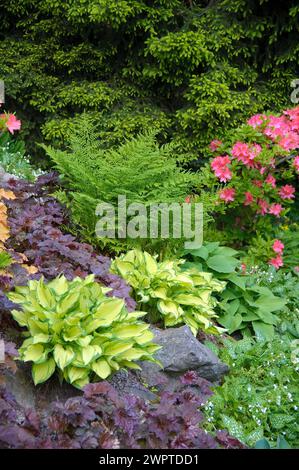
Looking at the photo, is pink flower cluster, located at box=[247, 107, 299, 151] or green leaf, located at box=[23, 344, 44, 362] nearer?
green leaf, located at box=[23, 344, 44, 362]

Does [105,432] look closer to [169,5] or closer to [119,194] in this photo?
[119,194]

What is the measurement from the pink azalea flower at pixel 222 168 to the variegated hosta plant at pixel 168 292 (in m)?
1.26

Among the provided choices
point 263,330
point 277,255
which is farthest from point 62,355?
point 277,255

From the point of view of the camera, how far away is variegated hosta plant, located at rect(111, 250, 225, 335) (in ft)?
10.9

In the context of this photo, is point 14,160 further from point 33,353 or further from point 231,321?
point 33,353

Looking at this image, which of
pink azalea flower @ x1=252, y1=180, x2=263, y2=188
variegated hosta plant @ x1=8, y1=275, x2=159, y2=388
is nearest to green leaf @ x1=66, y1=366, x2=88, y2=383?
variegated hosta plant @ x1=8, y1=275, x2=159, y2=388

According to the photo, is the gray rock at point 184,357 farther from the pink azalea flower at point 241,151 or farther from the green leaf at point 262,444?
the pink azalea flower at point 241,151

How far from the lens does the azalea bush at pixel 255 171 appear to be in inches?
179

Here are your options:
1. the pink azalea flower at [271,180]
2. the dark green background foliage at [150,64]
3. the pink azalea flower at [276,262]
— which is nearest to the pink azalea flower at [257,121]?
the pink azalea flower at [271,180]

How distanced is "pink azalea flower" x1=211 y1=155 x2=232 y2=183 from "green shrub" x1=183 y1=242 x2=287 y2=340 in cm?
63

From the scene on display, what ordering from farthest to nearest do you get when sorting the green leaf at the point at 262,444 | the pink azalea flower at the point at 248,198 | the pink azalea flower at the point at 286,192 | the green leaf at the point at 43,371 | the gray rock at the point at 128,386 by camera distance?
the pink azalea flower at the point at 286,192 < the pink azalea flower at the point at 248,198 < the gray rock at the point at 128,386 < the green leaf at the point at 43,371 < the green leaf at the point at 262,444

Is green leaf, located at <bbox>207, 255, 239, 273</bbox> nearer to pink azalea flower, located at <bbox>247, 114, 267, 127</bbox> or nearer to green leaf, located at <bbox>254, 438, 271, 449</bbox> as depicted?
pink azalea flower, located at <bbox>247, 114, 267, 127</bbox>

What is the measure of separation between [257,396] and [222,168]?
217 centimetres

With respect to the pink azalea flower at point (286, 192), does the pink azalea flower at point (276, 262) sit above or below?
below
